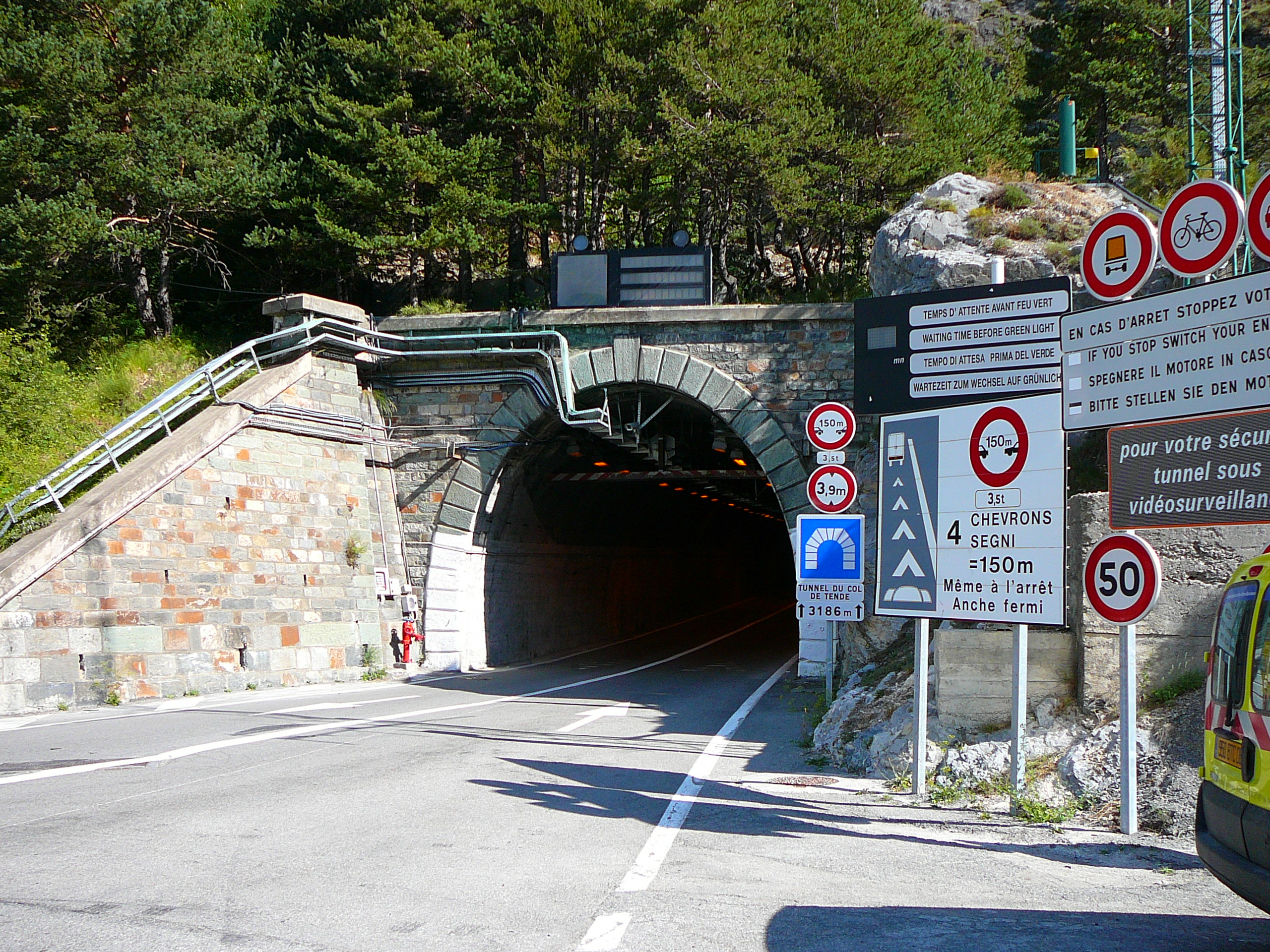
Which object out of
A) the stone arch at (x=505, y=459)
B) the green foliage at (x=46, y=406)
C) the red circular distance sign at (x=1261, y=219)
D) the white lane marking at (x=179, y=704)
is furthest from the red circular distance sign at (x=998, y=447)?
the green foliage at (x=46, y=406)

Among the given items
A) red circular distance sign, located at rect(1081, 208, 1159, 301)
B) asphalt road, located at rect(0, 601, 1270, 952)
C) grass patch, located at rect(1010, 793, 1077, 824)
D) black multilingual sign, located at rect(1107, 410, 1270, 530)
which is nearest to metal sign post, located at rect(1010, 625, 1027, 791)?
grass patch, located at rect(1010, 793, 1077, 824)

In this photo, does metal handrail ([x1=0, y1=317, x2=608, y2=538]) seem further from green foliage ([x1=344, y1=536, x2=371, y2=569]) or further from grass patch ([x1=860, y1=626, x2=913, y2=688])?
grass patch ([x1=860, y1=626, x2=913, y2=688])

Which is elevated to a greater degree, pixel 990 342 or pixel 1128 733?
pixel 990 342

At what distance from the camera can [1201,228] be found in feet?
21.1

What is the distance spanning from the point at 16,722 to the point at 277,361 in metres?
9.08

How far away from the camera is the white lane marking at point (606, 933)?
4.32m

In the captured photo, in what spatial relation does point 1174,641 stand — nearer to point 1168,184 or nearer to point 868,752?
point 868,752

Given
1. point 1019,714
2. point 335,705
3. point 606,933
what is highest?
point 1019,714

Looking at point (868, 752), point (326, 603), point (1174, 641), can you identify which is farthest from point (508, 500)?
point (1174, 641)

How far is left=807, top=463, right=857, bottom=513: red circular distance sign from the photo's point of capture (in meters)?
10.0

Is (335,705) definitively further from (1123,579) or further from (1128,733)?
(1123,579)

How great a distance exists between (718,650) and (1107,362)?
20.9 m

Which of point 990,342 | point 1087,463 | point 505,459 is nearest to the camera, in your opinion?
point 990,342

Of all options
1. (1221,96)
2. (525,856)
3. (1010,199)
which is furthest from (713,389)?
(525,856)
